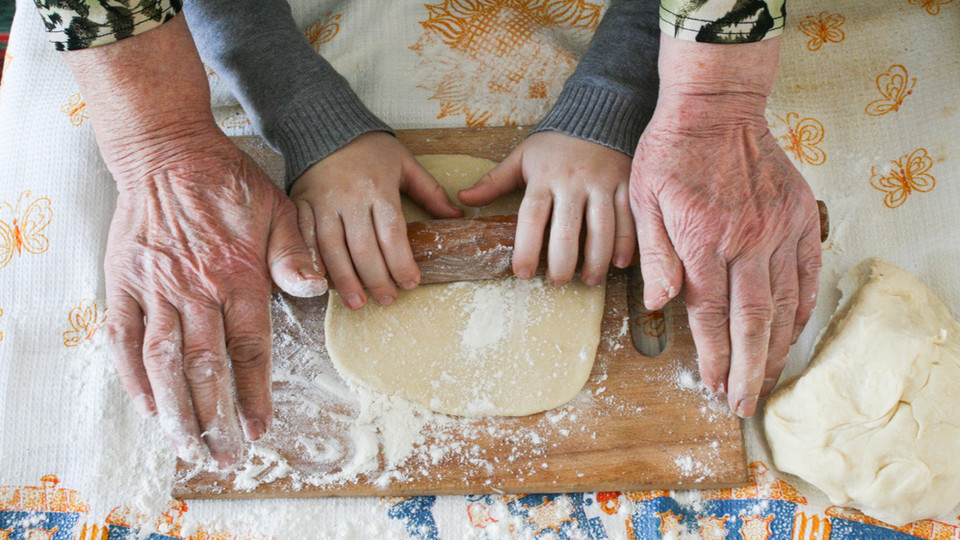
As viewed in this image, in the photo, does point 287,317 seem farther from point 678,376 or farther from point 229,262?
point 678,376

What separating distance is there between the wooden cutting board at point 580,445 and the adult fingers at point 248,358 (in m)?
0.15

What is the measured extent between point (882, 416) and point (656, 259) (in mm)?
390

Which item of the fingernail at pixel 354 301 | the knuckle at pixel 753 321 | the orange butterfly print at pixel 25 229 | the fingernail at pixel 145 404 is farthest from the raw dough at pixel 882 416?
the orange butterfly print at pixel 25 229

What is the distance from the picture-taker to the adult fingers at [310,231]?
1.09 m

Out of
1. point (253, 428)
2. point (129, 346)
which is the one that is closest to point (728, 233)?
point (253, 428)

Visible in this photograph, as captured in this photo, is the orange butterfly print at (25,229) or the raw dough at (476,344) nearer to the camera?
the raw dough at (476,344)

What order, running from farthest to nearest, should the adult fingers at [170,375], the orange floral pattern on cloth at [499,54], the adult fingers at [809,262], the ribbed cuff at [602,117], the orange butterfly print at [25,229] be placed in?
1. the orange floral pattern on cloth at [499,54]
2. the orange butterfly print at [25,229]
3. the ribbed cuff at [602,117]
4. the adult fingers at [809,262]
5. the adult fingers at [170,375]

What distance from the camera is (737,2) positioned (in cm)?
95

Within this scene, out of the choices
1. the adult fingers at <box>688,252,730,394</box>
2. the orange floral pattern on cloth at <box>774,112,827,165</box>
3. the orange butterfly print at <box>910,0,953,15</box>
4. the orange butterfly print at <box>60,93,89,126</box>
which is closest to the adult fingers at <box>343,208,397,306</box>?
the adult fingers at <box>688,252,730,394</box>

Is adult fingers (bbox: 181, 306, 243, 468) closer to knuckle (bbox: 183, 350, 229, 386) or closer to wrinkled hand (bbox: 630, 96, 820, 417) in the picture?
knuckle (bbox: 183, 350, 229, 386)

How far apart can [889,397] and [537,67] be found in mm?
869

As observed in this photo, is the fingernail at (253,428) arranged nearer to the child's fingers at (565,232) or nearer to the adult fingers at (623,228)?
the child's fingers at (565,232)

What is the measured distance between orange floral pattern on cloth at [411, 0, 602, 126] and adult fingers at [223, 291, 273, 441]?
608 millimetres

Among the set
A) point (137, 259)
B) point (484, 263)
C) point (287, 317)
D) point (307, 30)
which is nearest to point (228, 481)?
point (287, 317)
